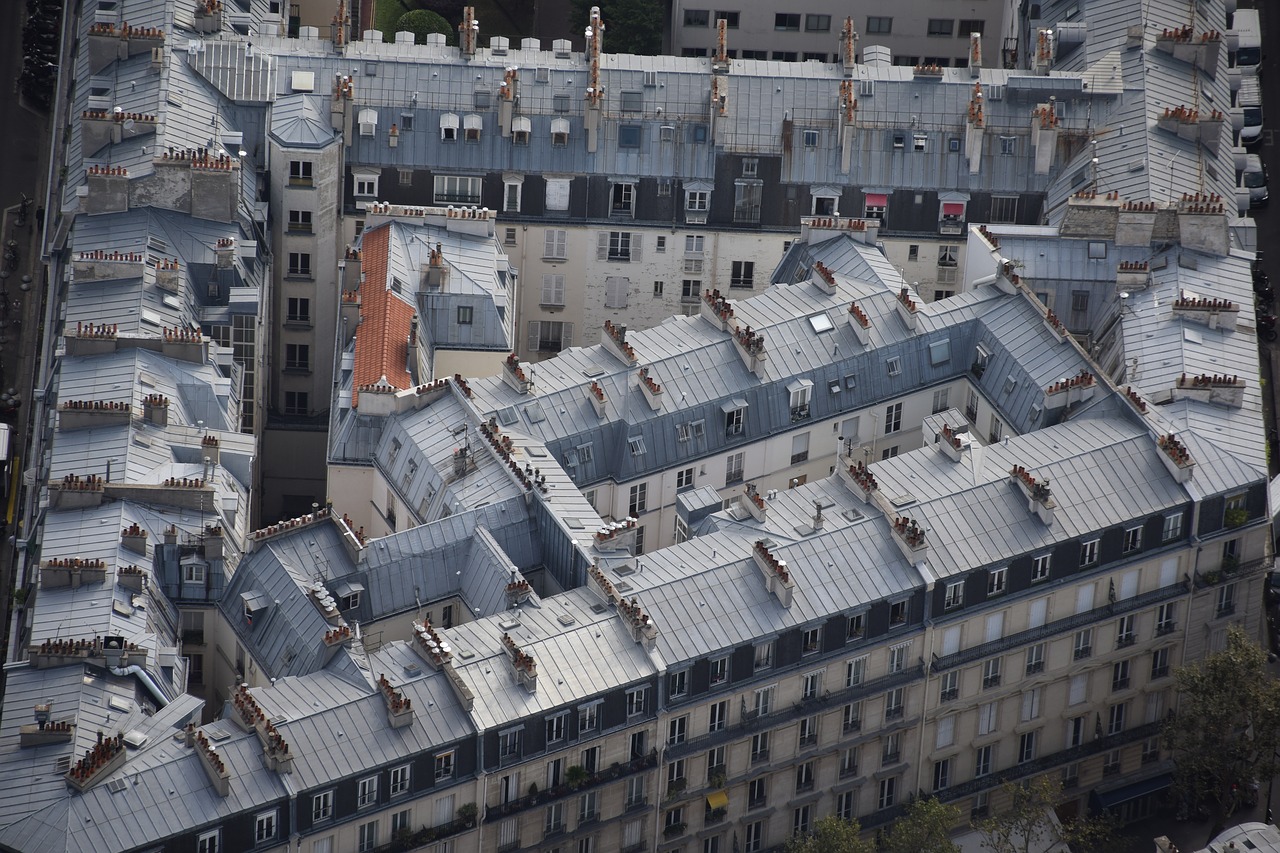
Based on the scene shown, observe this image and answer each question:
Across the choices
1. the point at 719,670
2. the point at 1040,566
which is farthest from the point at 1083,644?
the point at 719,670

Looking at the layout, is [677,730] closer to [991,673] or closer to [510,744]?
[510,744]

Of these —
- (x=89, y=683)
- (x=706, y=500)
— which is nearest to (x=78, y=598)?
(x=89, y=683)

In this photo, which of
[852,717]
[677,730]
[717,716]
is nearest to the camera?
[677,730]

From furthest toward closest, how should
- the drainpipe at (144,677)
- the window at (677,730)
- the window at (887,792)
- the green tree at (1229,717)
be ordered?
1. the window at (887,792)
2. the green tree at (1229,717)
3. the window at (677,730)
4. the drainpipe at (144,677)

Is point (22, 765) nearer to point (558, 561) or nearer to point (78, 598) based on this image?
point (78, 598)

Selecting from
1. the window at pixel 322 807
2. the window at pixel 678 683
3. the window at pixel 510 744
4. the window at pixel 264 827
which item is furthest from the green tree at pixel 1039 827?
the window at pixel 264 827

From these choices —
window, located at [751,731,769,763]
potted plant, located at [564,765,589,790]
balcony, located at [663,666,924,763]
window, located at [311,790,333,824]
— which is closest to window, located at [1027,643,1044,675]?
balcony, located at [663,666,924,763]

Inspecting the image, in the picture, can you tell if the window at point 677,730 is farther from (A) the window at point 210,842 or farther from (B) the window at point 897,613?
(A) the window at point 210,842

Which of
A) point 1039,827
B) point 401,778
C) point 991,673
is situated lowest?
point 1039,827
